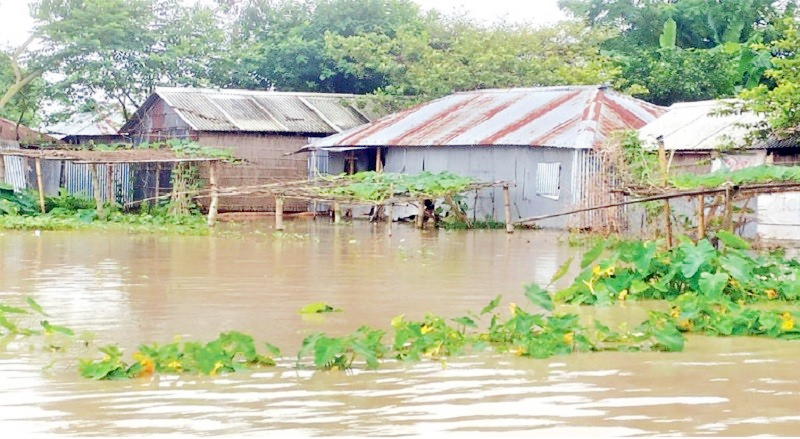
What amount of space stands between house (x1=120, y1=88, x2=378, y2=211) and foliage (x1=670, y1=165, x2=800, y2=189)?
14.4 m

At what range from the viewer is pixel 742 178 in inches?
595

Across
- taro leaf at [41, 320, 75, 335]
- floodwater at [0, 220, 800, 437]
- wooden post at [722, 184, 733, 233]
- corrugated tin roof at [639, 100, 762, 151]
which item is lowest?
floodwater at [0, 220, 800, 437]

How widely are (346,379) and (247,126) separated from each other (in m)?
21.8

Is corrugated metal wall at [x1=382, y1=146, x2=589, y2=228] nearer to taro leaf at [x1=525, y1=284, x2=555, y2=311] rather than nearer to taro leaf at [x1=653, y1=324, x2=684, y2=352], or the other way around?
taro leaf at [x1=525, y1=284, x2=555, y2=311]

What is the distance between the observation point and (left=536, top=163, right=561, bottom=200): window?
78.6ft

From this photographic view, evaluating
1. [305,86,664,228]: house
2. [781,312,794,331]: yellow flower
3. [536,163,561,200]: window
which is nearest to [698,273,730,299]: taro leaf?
[781,312,794,331]: yellow flower

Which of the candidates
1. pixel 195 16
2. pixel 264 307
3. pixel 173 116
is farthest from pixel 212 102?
pixel 264 307

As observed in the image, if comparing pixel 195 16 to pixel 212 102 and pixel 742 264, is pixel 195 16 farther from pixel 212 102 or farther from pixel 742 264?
pixel 742 264

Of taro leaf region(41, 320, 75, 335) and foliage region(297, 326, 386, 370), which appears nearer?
foliage region(297, 326, 386, 370)

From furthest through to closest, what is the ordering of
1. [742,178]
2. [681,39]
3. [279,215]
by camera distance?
[681,39] < [279,215] < [742,178]

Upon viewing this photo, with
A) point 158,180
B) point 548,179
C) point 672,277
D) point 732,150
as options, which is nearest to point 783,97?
point 732,150

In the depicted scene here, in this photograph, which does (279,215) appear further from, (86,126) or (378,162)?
(86,126)

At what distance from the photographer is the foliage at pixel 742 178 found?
14789 mm

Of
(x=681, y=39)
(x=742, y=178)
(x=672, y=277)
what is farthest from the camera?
(x=681, y=39)
